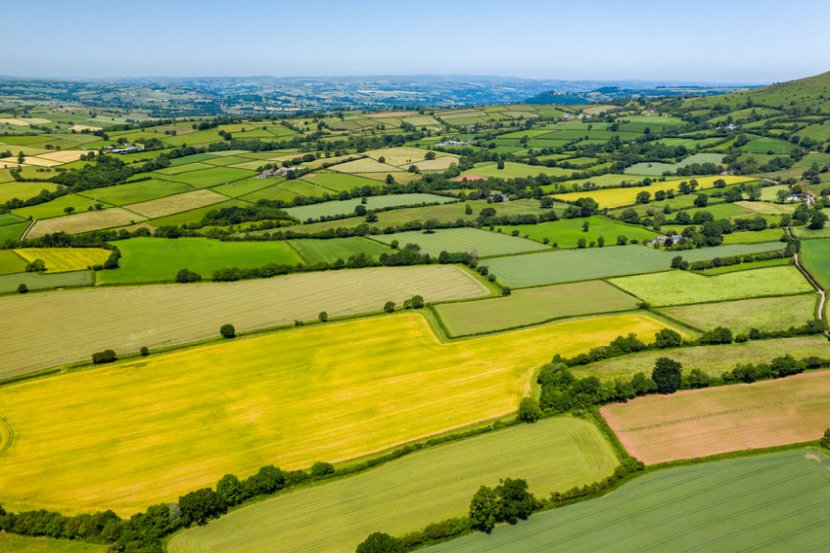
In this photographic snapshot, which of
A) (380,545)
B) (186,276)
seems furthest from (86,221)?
(380,545)

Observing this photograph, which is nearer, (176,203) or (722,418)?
(722,418)

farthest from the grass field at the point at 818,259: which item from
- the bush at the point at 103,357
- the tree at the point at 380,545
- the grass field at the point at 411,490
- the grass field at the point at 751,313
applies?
the bush at the point at 103,357

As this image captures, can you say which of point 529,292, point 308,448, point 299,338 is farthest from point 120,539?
point 529,292

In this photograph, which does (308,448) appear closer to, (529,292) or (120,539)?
(120,539)

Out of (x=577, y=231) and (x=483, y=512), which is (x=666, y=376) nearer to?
(x=483, y=512)

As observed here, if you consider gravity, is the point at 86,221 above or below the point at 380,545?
above

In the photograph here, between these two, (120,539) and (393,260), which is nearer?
(120,539)

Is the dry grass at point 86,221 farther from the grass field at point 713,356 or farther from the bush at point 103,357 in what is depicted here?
the grass field at point 713,356
